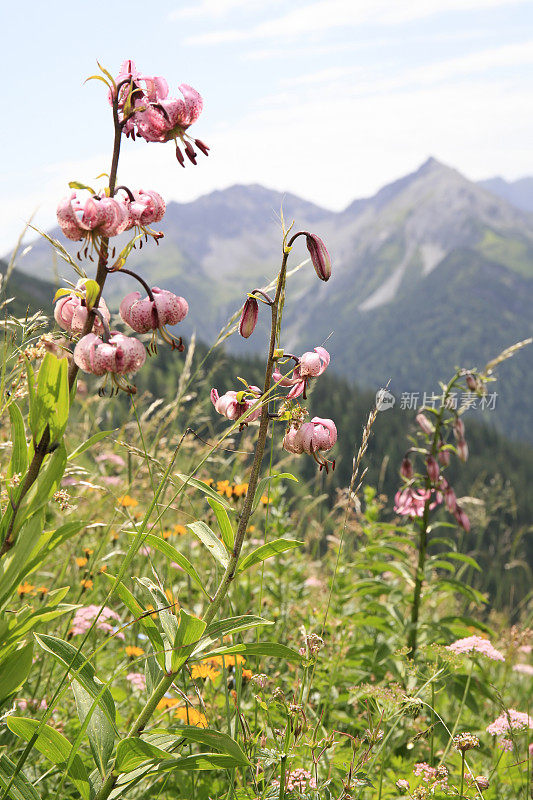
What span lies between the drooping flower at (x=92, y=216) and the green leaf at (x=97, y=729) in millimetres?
955

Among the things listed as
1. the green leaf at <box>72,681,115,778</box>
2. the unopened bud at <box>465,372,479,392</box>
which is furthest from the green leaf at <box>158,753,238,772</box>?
the unopened bud at <box>465,372,479,392</box>

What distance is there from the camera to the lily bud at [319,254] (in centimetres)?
146

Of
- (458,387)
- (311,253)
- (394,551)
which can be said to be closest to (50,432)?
(311,253)

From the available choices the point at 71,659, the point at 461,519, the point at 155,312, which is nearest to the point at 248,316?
the point at 155,312

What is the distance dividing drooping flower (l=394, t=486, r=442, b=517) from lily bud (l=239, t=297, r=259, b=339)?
1.86 meters

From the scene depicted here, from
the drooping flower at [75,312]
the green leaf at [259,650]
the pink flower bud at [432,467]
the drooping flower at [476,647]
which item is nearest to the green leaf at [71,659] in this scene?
the green leaf at [259,650]

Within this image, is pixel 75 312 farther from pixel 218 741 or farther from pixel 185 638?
pixel 218 741

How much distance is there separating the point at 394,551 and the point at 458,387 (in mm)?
829

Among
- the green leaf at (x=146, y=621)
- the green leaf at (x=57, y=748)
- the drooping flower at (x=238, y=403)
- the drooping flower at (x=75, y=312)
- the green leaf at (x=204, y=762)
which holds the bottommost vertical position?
the green leaf at (x=57, y=748)

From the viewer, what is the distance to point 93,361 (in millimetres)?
1212

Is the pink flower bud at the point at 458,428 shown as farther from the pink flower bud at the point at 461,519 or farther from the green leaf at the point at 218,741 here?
the green leaf at the point at 218,741

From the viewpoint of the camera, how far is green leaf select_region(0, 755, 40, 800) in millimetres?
1284

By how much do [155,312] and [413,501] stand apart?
7.32ft

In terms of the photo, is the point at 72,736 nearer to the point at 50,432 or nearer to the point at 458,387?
the point at 50,432
